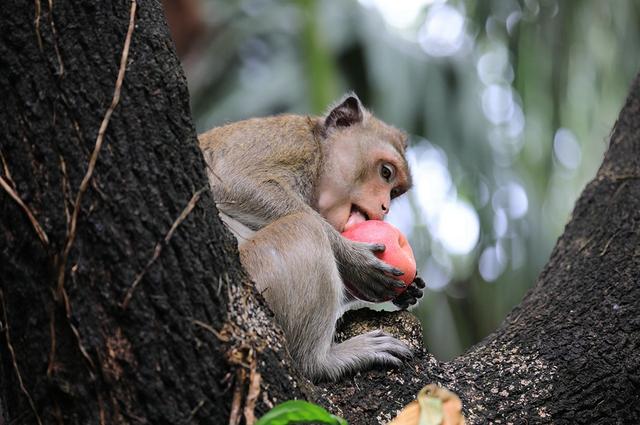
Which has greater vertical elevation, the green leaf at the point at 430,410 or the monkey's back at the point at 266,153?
the green leaf at the point at 430,410

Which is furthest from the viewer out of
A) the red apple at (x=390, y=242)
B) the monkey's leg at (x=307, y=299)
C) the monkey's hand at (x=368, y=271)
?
the red apple at (x=390, y=242)

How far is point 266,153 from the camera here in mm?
4648

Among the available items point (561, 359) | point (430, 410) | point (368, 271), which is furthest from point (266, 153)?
point (430, 410)

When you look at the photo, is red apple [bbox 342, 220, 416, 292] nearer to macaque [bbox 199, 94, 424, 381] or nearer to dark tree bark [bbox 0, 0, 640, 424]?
macaque [bbox 199, 94, 424, 381]

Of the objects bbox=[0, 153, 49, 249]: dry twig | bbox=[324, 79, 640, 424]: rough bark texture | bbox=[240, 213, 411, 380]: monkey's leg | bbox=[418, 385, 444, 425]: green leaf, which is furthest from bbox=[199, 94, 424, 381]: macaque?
bbox=[418, 385, 444, 425]: green leaf

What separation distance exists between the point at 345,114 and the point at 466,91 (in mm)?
5834

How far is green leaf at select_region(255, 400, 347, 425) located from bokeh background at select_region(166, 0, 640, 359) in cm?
605

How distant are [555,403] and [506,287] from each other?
6205 mm

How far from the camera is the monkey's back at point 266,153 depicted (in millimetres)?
4539

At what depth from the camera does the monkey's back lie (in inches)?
179

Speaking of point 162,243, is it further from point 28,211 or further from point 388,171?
point 388,171

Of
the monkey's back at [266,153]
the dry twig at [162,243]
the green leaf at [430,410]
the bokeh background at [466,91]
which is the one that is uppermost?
the dry twig at [162,243]

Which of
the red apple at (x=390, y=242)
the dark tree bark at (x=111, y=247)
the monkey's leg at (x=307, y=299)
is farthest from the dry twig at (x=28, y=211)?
the red apple at (x=390, y=242)

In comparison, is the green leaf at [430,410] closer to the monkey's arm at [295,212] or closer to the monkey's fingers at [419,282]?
the monkey's arm at [295,212]
